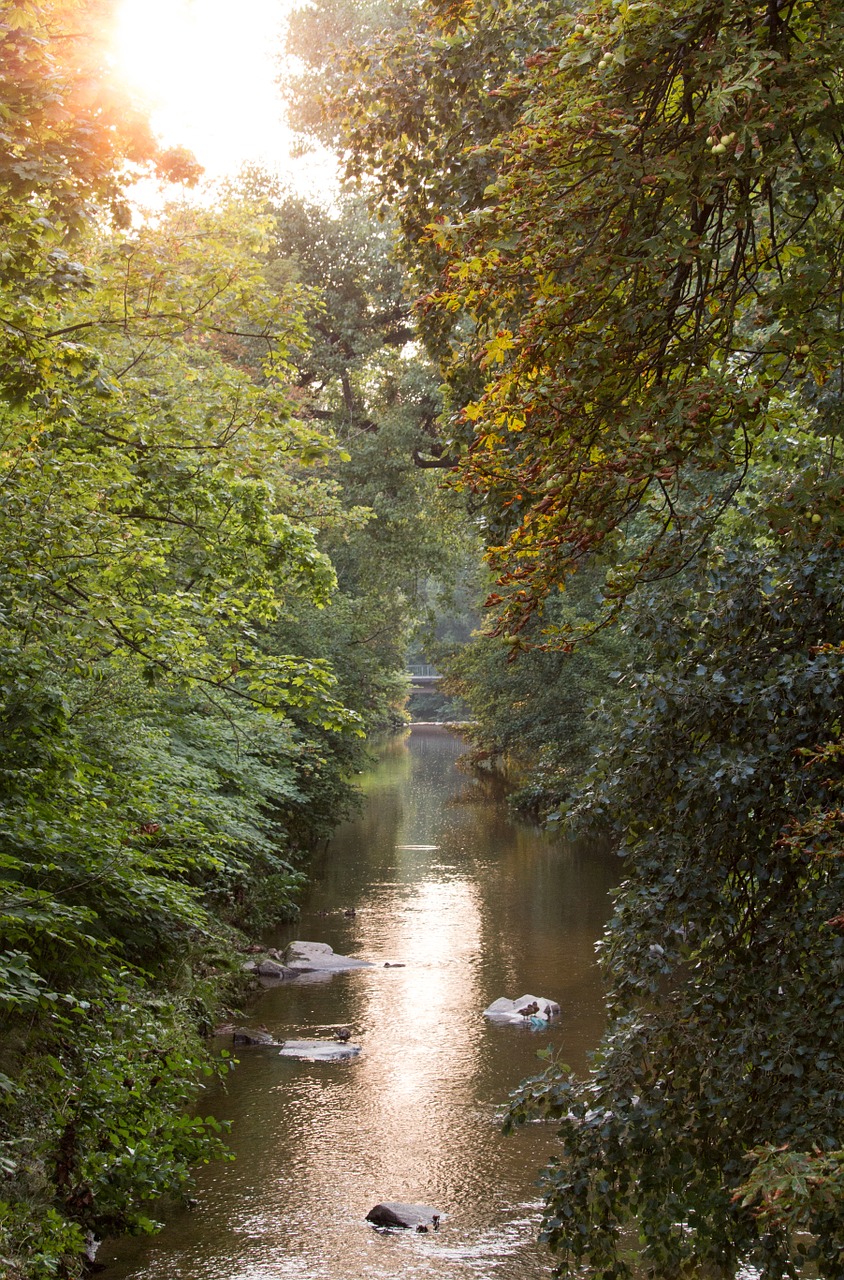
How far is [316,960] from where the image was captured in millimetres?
15867

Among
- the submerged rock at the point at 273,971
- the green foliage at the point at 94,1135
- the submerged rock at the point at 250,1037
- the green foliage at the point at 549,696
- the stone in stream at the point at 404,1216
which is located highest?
the green foliage at the point at 549,696

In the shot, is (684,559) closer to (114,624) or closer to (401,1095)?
(114,624)

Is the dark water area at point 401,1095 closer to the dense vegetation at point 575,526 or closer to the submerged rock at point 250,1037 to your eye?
the submerged rock at point 250,1037

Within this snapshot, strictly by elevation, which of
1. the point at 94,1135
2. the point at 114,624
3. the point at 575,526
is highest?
the point at 575,526

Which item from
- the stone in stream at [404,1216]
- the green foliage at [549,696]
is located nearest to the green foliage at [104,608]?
the stone in stream at [404,1216]

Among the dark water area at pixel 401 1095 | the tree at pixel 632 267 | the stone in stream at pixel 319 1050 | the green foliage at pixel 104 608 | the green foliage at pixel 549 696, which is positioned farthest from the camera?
the green foliage at pixel 549 696

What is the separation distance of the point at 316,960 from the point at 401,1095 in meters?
4.78

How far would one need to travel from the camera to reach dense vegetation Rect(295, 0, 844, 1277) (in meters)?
4.41

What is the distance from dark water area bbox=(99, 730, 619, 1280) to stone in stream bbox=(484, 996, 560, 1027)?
0.20 metres

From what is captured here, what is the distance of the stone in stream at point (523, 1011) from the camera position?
13225 mm

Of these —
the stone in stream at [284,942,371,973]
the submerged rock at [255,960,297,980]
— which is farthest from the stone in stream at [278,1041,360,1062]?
the stone in stream at [284,942,371,973]

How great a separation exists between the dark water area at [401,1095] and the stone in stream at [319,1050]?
0.50 feet

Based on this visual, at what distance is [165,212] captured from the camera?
12.3m

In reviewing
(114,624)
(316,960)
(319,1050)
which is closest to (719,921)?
(114,624)
